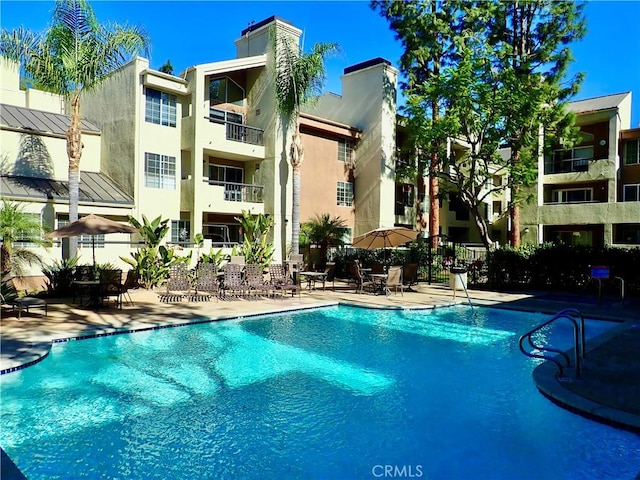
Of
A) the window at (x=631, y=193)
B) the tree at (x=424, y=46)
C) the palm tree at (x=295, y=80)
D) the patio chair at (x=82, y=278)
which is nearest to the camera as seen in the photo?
the patio chair at (x=82, y=278)

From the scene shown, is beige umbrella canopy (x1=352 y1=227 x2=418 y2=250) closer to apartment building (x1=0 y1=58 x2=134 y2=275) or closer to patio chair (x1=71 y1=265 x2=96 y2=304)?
patio chair (x1=71 y1=265 x2=96 y2=304)

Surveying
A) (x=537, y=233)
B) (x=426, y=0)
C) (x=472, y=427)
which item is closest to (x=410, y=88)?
(x=426, y=0)

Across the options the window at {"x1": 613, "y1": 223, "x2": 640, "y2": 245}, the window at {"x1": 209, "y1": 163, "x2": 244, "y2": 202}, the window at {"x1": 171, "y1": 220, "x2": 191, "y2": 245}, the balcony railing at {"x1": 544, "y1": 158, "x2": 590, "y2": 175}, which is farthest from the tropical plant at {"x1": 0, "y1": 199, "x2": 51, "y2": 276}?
the balcony railing at {"x1": 544, "y1": 158, "x2": 590, "y2": 175}

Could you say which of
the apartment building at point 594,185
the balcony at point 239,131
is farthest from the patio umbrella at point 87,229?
the apartment building at point 594,185

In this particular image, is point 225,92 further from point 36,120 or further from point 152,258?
point 152,258

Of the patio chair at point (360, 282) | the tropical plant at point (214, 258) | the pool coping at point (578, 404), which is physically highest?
the tropical plant at point (214, 258)

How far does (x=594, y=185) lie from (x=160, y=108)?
30.2 m

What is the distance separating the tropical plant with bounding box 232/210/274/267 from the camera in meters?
21.6

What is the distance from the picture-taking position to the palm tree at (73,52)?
1612 cm

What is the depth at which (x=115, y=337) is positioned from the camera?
1066cm

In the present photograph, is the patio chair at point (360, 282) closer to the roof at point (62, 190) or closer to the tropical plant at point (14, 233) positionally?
the roof at point (62, 190)

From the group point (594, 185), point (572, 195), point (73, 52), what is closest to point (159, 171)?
point (73, 52)

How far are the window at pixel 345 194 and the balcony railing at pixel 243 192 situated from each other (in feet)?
22.2

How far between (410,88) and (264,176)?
11851 mm
